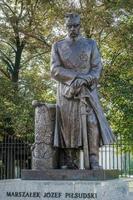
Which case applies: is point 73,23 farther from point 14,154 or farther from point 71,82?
point 14,154

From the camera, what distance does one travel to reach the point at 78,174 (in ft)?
25.5

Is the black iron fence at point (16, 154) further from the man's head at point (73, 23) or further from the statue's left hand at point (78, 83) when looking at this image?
the statue's left hand at point (78, 83)

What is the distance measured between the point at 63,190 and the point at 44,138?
3.48 ft

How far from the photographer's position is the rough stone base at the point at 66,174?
772 centimetres

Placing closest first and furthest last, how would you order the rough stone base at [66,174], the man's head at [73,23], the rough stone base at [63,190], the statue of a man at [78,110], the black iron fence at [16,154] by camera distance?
the rough stone base at [63,190], the rough stone base at [66,174], the statue of a man at [78,110], the man's head at [73,23], the black iron fence at [16,154]

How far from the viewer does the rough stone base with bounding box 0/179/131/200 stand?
7344 millimetres

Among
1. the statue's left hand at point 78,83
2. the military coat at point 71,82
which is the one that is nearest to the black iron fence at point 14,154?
the military coat at point 71,82

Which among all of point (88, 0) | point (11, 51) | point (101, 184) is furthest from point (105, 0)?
point (101, 184)

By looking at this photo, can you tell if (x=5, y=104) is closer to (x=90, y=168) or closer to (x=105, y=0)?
(x=105, y=0)

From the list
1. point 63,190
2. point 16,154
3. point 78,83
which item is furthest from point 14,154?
point 63,190

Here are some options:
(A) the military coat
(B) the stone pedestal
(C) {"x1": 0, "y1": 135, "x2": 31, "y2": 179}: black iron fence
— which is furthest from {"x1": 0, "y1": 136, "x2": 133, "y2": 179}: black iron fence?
(B) the stone pedestal

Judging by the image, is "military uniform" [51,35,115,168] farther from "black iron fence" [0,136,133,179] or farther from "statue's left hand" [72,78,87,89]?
"black iron fence" [0,136,133,179]

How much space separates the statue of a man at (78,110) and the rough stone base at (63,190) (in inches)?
25.4

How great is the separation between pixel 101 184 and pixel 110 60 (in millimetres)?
15707
